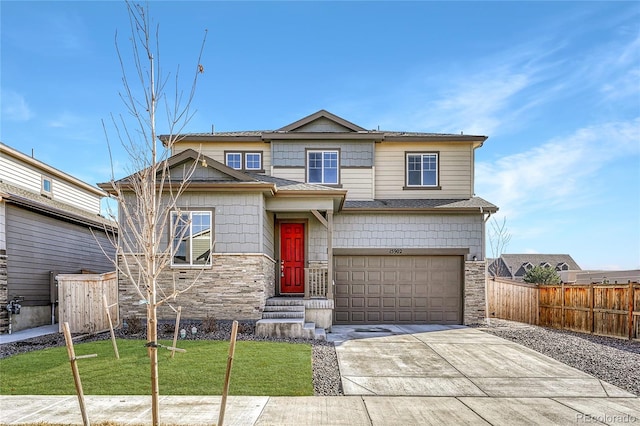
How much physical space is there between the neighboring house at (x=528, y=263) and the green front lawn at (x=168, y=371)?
126ft

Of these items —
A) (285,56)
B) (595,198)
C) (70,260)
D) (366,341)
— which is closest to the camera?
(366,341)

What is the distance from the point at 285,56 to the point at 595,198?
655 inches

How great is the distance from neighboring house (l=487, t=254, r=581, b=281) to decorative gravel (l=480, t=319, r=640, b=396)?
30799mm

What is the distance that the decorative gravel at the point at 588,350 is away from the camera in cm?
724

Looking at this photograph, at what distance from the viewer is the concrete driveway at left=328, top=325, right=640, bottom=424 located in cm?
517

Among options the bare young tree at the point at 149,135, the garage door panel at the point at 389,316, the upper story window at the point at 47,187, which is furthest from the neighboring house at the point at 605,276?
the upper story window at the point at 47,187

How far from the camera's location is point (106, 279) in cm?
1127

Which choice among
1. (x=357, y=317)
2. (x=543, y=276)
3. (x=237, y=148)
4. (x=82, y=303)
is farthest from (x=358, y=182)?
(x=543, y=276)

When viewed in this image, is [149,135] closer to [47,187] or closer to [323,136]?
[323,136]

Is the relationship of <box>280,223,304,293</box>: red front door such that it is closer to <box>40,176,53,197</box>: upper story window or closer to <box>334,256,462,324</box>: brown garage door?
<box>334,256,462,324</box>: brown garage door

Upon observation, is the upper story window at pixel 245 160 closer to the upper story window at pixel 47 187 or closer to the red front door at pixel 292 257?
the red front door at pixel 292 257

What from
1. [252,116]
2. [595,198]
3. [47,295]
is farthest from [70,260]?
[595,198]

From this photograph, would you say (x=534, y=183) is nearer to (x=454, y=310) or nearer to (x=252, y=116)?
(x=454, y=310)

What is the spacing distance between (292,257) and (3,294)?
26.8 feet
